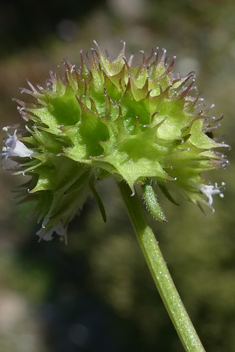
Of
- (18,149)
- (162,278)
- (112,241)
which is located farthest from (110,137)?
(112,241)

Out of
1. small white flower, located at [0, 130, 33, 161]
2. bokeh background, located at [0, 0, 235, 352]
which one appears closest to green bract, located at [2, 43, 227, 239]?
small white flower, located at [0, 130, 33, 161]

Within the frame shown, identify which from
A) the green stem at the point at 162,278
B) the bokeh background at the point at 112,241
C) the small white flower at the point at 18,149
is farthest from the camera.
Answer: the bokeh background at the point at 112,241

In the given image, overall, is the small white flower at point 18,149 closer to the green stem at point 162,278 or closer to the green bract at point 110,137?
the green bract at point 110,137

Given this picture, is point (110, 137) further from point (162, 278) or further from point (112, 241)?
point (112, 241)

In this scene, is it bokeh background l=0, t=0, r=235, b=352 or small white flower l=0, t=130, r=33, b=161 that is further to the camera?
bokeh background l=0, t=0, r=235, b=352

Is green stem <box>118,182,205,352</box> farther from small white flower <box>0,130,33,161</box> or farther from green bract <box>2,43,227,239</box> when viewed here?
small white flower <box>0,130,33,161</box>

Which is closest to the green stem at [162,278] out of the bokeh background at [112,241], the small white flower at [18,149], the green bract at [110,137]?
the green bract at [110,137]
